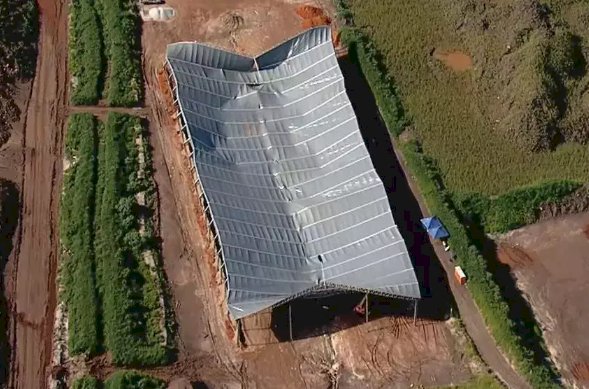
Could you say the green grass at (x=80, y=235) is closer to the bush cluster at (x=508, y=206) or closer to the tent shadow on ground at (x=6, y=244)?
the tent shadow on ground at (x=6, y=244)

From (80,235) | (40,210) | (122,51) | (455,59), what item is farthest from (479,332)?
(122,51)

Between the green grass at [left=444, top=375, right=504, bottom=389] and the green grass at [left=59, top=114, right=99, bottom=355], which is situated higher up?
the green grass at [left=59, top=114, right=99, bottom=355]

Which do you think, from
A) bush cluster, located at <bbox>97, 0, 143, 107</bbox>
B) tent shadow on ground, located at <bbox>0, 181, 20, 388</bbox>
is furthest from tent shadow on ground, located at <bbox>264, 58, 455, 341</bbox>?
bush cluster, located at <bbox>97, 0, 143, 107</bbox>

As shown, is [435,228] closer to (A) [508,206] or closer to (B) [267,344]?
(A) [508,206]

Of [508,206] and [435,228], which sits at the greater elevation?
[508,206]

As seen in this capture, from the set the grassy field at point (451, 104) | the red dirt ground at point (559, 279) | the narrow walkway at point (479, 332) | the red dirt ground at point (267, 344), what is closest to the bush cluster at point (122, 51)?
the red dirt ground at point (267, 344)

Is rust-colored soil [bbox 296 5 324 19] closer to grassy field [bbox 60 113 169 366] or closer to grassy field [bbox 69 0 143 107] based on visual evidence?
grassy field [bbox 69 0 143 107]

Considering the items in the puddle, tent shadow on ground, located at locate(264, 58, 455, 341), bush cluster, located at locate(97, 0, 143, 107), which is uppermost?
bush cluster, located at locate(97, 0, 143, 107)
